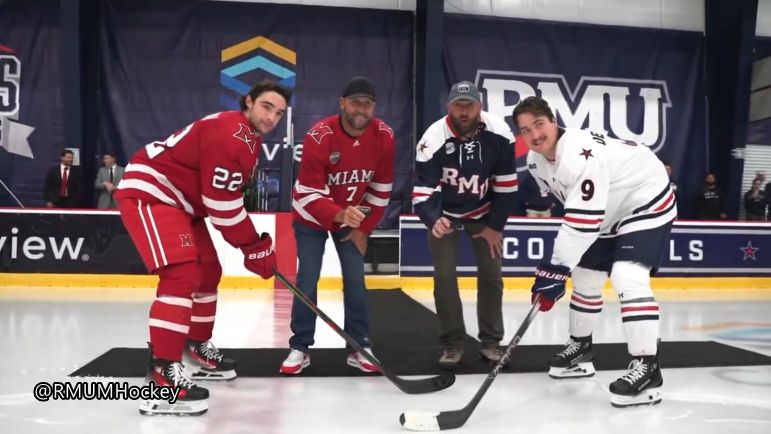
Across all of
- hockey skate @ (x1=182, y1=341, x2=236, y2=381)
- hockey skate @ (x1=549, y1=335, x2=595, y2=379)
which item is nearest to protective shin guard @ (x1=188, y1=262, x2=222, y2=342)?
hockey skate @ (x1=182, y1=341, x2=236, y2=381)

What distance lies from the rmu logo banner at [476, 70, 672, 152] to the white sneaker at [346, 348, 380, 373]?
23.0 feet

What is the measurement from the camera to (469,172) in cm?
310

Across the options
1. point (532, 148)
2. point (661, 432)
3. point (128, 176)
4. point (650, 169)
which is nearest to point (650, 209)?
point (650, 169)

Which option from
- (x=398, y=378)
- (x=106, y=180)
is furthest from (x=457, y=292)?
(x=106, y=180)

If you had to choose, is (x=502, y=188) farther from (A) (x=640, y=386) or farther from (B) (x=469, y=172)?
(A) (x=640, y=386)

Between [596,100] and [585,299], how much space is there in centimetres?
761

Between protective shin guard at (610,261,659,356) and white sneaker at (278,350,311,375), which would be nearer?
protective shin guard at (610,261,659,356)

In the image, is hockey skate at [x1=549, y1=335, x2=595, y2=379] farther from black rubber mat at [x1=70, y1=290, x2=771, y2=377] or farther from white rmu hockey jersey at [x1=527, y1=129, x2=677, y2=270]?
white rmu hockey jersey at [x1=527, y1=129, x2=677, y2=270]

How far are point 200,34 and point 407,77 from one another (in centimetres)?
312

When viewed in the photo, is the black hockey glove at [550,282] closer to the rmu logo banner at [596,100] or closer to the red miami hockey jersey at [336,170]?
the red miami hockey jersey at [336,170]

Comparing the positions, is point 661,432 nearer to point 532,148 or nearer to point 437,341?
point 532,148

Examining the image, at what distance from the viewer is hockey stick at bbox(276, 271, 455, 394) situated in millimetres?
2541

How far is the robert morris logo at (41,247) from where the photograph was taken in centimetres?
600

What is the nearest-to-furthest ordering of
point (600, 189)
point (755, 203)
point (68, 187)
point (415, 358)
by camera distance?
point (600, 189)
point (415, 358)
point (68, 187)
point (755, 203)
